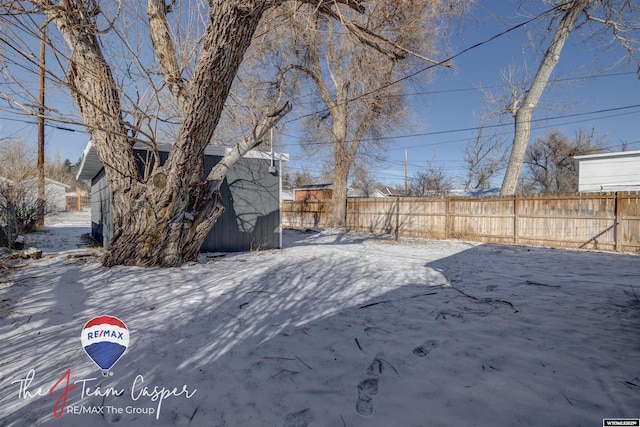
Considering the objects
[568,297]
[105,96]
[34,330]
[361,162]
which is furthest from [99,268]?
[361,162]

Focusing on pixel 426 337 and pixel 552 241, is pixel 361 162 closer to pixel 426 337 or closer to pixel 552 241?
pixel 552 241

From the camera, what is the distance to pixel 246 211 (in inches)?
299

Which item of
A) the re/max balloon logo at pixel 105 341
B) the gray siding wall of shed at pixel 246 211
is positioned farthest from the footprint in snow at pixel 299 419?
the gray siding wall of shed at pixel 246 211

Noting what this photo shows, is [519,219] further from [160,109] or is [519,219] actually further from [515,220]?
[160,109]

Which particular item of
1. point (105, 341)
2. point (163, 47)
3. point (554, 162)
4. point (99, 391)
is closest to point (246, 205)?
point (163, 47)

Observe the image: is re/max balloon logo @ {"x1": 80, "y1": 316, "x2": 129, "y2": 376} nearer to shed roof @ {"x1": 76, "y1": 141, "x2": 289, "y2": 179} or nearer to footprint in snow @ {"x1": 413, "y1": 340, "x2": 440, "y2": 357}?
footprint in snow @ {"x1": 413, "y1": 340, "x2": 440, "y2": 357}

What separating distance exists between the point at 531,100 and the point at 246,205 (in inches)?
433

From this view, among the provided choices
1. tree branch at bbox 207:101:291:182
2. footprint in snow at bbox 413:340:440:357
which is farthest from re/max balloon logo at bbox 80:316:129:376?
tree branch at bbox 207:101:291:182

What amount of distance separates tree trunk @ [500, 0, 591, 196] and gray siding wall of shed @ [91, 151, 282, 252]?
27.9 ft

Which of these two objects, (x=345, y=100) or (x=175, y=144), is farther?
(x=345, y=100)

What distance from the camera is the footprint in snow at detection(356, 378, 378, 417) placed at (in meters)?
1.64

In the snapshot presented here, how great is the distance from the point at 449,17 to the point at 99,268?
757 centimetres

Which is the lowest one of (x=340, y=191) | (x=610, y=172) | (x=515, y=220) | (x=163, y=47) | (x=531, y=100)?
(x=515, y=220)

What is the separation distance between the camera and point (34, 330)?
2.51 metres
